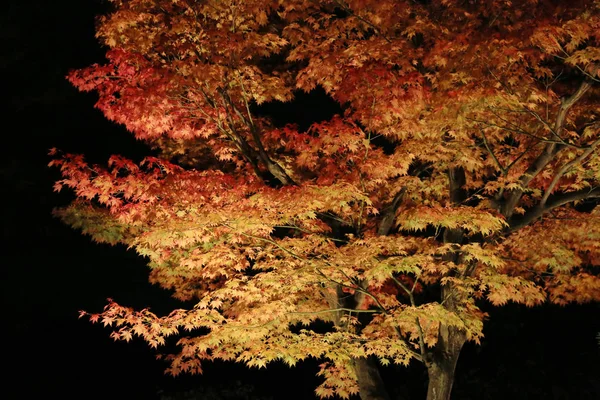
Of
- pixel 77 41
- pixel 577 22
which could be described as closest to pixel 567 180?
pixel 577 22

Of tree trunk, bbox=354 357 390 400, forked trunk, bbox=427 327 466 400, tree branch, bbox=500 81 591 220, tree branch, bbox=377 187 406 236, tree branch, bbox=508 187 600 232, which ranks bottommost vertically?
tree trunk, bbox=354 357 390 400

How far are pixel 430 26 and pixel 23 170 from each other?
9.61 meters

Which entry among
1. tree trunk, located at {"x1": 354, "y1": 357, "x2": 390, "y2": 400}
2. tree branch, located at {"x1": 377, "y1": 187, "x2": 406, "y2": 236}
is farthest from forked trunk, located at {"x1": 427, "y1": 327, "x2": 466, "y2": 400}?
tree branch, located at {"x1": 377, "y1": 187, "x2": 406, "y2": 236}

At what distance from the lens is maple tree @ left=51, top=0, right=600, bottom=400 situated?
17.2 ft

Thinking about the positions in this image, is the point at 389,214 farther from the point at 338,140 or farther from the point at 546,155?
the point at 546,155

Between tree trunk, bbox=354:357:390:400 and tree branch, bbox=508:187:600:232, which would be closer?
tree branch, bbox=508:187:600:232

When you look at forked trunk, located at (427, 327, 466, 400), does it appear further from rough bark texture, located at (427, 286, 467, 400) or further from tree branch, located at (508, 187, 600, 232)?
tree branch, located at (508, 187, 600, 232)

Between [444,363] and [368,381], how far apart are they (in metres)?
1.17

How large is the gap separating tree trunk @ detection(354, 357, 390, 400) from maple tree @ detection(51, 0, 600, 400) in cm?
2

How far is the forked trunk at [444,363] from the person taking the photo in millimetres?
6438

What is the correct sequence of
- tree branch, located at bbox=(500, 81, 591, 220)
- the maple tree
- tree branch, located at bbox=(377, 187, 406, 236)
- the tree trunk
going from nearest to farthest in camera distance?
the maple tree, tree branch, located at bbox=(500, 81, 591, 220), the tree trunk, tree branch, located at bbox=(377, 187, 406, 236)

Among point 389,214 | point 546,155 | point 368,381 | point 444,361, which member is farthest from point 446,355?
point 546,155

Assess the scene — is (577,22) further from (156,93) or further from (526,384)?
(526,384)

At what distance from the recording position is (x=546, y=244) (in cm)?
722
